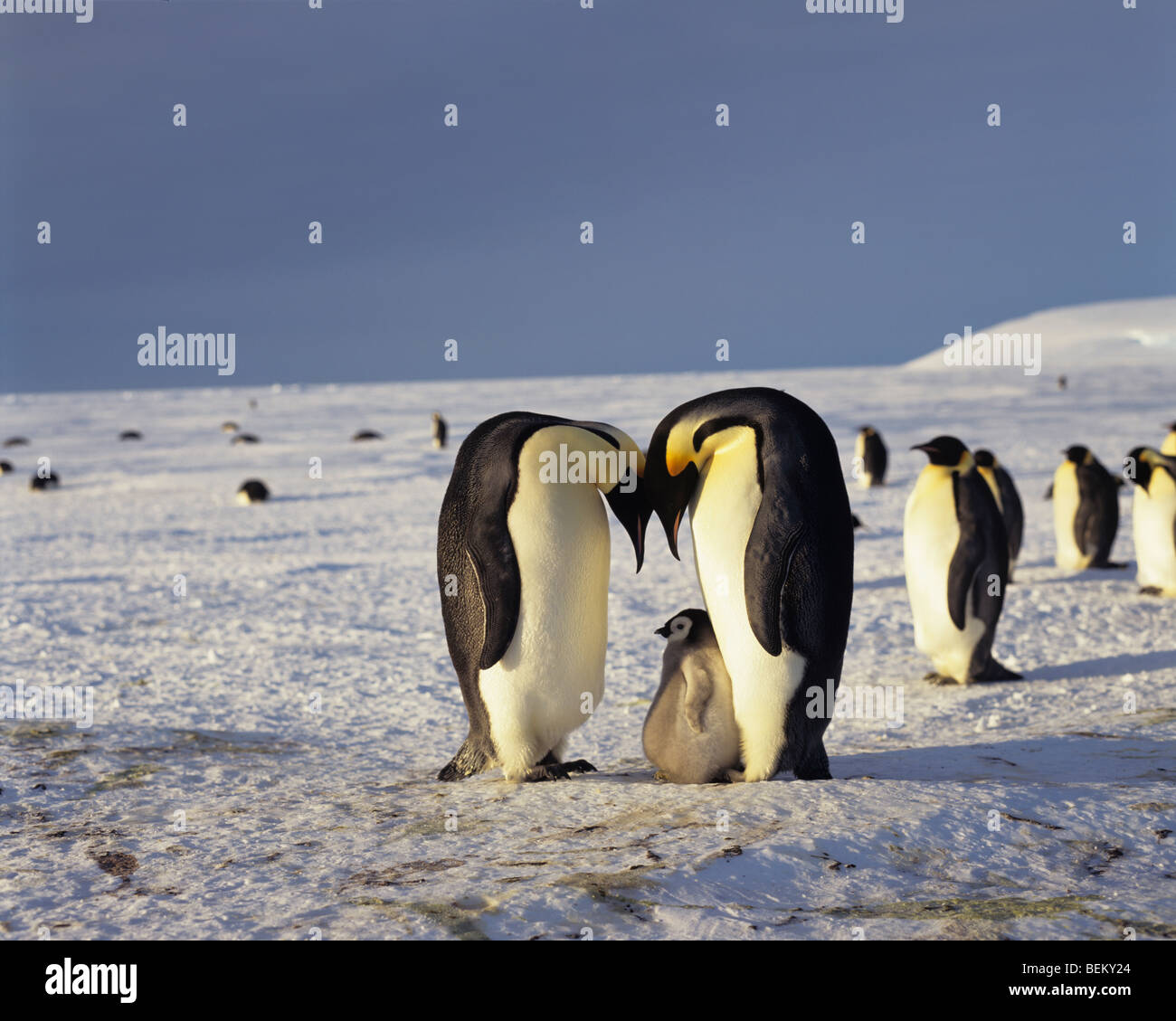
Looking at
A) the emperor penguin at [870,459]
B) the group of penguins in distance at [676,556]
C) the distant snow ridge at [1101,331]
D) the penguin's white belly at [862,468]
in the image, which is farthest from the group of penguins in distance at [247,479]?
the distant snow ridge at [1101,331]

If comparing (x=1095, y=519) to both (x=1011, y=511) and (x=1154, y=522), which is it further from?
(x=1154, y=522)

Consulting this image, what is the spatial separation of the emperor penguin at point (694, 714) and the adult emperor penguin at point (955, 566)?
319 centimetres

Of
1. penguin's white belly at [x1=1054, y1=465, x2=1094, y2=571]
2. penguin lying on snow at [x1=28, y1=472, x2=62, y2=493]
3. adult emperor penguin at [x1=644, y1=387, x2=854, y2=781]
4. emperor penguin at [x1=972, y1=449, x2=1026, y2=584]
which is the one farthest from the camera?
penguin lying on snow at [x1=28, y1=472, x2=62, y2=493]

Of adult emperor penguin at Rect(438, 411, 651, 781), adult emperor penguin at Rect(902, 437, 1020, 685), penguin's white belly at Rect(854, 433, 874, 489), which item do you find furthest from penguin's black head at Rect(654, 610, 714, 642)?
penguin's white belly at Rect(854, 433, 874, 489)

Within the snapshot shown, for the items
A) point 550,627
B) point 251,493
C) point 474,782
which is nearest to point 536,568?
point 550,627

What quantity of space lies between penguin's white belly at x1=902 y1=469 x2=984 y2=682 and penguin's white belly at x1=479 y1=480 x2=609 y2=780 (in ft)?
10.8

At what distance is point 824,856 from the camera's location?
3.21 m

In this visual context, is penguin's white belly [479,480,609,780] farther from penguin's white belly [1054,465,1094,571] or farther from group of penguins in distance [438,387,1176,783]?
penguin's white belly [1054,465,1094,571]

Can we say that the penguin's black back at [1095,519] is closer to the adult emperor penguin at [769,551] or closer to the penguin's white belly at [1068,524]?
the penguin's white belly at [1068,524]

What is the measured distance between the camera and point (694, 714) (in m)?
4.21

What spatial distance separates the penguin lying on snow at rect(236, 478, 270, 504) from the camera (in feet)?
53.7

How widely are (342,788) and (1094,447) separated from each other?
1959 cm

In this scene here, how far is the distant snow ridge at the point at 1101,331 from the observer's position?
67188 mm
